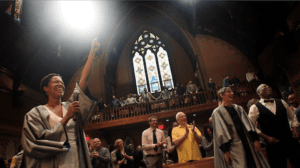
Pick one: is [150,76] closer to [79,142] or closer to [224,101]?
[224,101]

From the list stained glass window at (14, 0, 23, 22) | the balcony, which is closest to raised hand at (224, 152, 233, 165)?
the balcony

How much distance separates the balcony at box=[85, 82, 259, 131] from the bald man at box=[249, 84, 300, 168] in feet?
19.9

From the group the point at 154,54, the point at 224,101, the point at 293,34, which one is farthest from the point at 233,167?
the point at 154,54

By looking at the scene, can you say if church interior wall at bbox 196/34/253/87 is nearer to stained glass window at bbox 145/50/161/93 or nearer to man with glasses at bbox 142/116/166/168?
stained glass window at bbox 145/50/161/93

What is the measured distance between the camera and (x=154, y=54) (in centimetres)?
1438

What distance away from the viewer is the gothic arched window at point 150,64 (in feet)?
44.5

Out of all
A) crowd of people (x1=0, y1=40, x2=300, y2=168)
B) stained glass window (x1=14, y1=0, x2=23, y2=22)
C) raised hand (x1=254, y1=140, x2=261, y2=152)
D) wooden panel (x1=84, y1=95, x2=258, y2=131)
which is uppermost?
stained glass window (x1=14, y1=0, x2=23, y2=22)

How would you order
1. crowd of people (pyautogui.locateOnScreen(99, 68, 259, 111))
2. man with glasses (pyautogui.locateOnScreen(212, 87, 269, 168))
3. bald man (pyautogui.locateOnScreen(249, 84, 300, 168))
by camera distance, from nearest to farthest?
1. man with glasses (pyautogui.locateOnScreen(212, 87, 269, 168))
2. bald man (pyautogui.locateOnScreen(249, 84, 300, 168))
3. crowd of people (pyautogui.locateOnScreen(99, 68, 259, 111))

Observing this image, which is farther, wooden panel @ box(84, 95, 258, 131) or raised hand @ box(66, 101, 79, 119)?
wooden panel @ box(84, 95, 258, 131)

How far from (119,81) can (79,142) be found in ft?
40.6

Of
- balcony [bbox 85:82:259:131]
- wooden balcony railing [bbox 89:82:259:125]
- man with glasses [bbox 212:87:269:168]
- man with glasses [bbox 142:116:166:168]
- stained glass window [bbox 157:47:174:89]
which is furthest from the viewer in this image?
stained glass window [bbox 157:47:174:89]

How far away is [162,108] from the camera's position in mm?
9469

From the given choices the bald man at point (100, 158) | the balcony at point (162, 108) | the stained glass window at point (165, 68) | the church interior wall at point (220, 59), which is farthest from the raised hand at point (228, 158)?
the stained glass window at point (165, 68)

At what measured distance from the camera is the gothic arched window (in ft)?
44.5
